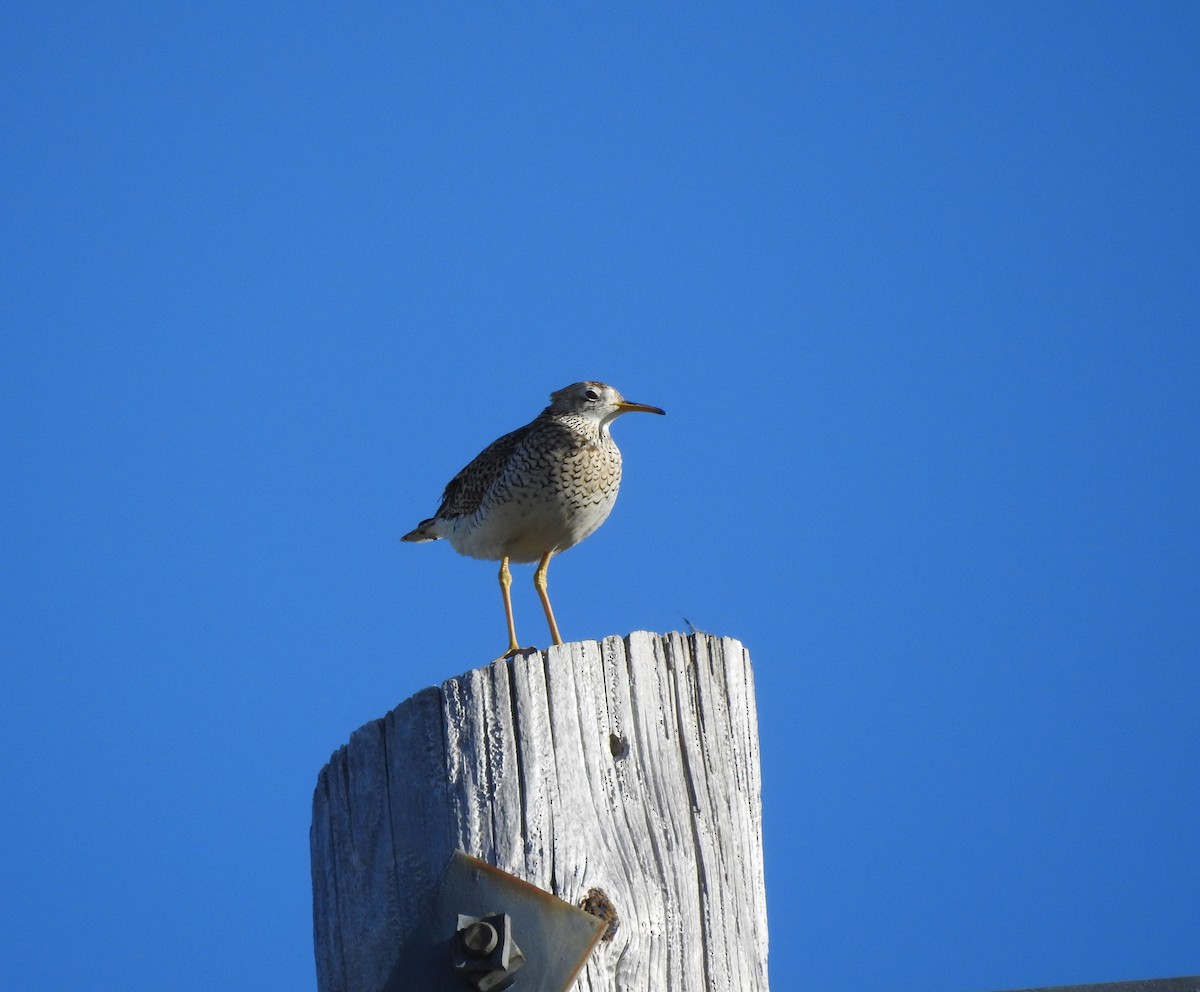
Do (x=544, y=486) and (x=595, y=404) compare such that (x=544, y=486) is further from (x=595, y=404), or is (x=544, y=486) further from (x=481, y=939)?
(x=481, y=939)

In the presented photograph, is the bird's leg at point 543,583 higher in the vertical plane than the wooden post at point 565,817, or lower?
higher

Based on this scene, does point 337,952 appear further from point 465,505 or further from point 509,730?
point 465,505

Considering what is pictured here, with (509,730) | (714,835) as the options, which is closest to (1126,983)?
(714,835)

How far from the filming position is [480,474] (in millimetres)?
7820

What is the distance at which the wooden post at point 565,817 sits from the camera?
269cm

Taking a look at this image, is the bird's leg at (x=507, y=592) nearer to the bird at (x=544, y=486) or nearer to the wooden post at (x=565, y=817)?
the bird at (x=544, y=486)

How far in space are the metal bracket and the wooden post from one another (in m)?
0.05

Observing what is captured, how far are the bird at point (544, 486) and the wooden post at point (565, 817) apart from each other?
409 cm

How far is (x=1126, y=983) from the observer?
2.45m

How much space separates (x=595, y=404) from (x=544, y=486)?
2.98ft

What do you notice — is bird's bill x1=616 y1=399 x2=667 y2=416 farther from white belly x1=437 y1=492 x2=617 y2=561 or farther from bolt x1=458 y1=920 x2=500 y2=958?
bolt x1=458 y1=920 x2=500 y2=958

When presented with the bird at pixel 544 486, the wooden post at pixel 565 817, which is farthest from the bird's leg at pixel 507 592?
the wooden post at pixel 565 817

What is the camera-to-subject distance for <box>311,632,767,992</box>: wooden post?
2.69 metres

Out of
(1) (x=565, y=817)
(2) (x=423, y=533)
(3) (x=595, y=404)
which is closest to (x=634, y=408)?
(3) (x=595, y=404)
